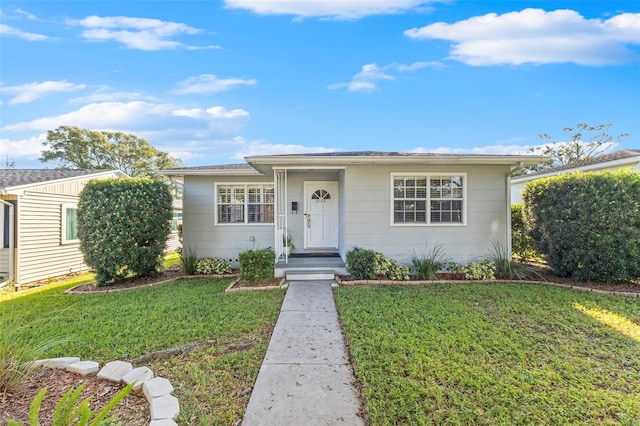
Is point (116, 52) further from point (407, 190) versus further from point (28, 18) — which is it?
point (407, 190)

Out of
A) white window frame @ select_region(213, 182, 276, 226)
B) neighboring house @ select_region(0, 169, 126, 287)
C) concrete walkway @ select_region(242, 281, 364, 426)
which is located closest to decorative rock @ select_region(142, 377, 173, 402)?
concrete walkway @ select_region(242, 281, 364, 426)

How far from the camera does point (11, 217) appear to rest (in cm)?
818

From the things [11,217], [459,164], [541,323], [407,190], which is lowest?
[541,323]

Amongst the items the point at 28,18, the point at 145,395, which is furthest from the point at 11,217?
the point at 145,395

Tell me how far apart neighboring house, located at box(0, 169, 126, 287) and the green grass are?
357 inches

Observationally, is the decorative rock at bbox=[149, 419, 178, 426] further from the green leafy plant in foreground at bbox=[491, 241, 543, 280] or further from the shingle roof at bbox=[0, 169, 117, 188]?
the shingle roof at bbox=[0, 169, 117, 188]

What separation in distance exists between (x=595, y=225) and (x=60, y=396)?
922 centimetres

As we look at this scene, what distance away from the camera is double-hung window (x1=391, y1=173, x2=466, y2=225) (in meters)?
7.97

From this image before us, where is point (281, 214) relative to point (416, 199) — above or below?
below

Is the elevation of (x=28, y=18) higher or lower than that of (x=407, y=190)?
higher

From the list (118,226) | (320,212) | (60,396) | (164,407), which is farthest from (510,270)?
(118,226)

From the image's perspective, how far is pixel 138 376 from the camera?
2.87 meters

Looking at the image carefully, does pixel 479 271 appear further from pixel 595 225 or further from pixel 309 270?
pixel 309 270

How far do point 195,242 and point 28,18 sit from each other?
735cm
